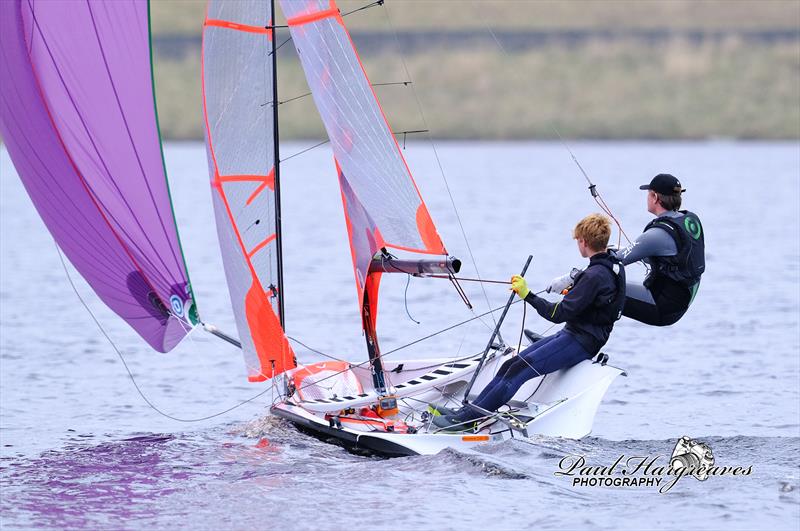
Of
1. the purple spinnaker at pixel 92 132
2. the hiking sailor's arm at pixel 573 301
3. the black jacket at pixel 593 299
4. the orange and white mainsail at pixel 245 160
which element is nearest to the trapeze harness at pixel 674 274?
the black jacket at pixel 593 299

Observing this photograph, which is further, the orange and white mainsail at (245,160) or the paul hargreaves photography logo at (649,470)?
the orange and white mainsail at (245,160)

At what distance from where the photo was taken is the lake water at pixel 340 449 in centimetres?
886

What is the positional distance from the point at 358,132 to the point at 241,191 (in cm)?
118

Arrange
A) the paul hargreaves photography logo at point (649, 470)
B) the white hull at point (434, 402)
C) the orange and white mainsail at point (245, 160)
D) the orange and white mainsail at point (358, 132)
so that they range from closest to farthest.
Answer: the paul hargreaves photography logo at point (649, 470) < the white hull at point (434, 402) < the orange and white mainsail at point (358, 132) < the orange and white mainsail at point (245, 160)

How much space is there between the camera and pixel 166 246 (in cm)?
1055

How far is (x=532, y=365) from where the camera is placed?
393 inches

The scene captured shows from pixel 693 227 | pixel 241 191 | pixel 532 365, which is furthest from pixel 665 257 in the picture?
pixel 241 191

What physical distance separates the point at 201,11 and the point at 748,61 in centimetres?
3420

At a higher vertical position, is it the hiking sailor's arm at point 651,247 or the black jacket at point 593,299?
the hiking sailor's arm at point 651,247

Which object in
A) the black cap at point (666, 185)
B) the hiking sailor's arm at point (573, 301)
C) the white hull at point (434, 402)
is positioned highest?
the black cap at point (666, 185)

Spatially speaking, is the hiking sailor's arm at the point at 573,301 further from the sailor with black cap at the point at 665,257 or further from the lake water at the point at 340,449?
the lake water at the point at 340,449

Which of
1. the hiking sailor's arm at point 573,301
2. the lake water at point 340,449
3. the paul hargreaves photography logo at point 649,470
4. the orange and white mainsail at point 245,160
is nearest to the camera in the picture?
the lake water at point 340,449

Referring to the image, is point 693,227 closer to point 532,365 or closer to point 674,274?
point 674,274

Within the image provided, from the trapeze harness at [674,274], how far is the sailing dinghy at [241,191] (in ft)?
1.93
